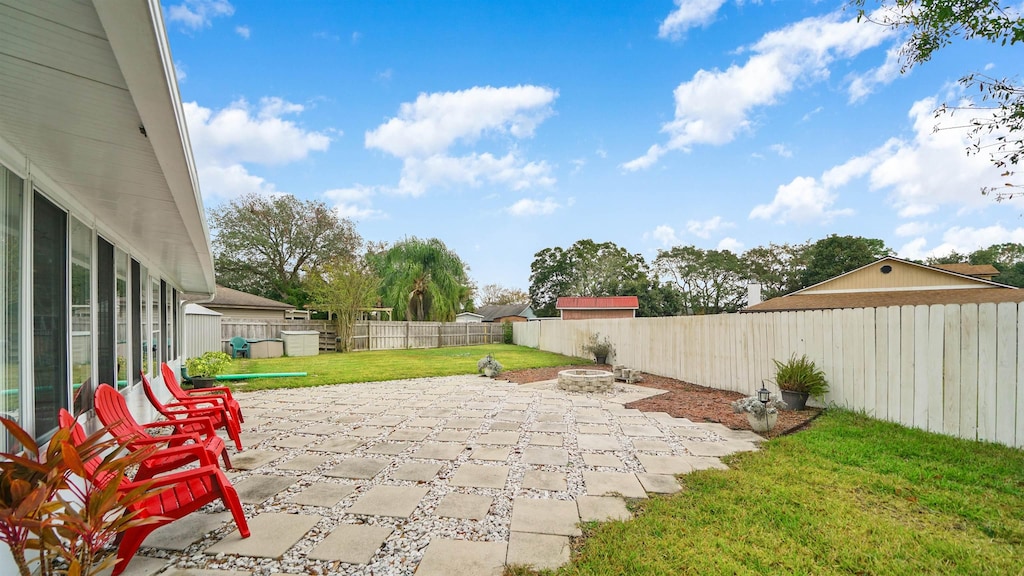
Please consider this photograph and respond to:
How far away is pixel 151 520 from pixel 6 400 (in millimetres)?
1442

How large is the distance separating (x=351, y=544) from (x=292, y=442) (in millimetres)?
2555

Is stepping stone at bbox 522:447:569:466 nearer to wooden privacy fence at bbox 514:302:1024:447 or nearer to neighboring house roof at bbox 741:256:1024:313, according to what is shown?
wooden privacy fence at bbox 514:302:1024:447

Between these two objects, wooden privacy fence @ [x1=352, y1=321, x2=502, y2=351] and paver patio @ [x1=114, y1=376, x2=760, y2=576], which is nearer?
paver patio @ [x1=114, y1=376, x2=760, y2=576]

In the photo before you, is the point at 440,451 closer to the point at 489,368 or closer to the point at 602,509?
the point at 602,509

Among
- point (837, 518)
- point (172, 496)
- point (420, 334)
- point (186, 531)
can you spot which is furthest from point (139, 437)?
point (420, 334)

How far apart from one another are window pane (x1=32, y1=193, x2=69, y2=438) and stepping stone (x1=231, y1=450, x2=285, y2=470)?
1384mm

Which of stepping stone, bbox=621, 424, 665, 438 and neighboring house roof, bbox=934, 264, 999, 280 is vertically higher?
neighboring house roof, bbox=934, 264, 999, 280

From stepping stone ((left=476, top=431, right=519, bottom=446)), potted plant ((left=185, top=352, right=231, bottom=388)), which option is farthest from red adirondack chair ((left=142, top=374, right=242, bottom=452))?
potted plant ((left=185, top=352, right=231, bottom=388))

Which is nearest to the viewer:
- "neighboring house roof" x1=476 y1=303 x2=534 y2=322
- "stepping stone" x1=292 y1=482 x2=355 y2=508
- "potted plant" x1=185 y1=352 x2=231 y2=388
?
"stepping stone" x1=292 y1=482 x2=355 y2=508

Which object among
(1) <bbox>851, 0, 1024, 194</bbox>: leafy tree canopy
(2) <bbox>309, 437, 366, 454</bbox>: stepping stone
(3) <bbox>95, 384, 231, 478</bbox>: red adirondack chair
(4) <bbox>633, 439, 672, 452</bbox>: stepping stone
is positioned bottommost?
(4) <bbox>633, 439, 672, 452</bbox>: stepping stone

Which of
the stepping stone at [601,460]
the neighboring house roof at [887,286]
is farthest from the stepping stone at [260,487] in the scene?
the neighboring house roof at [887,286]

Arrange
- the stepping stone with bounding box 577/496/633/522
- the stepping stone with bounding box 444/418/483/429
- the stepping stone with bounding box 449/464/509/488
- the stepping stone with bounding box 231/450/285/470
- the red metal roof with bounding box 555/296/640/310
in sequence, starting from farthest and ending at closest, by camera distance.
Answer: the red metal roof with bounding box 555/296/640/310 < the stepping stone with bounding box 444/418/483/429 < the stepping stone with bounding box 231/450/285/470 < the stepping stone with bounding box 449/464/509/488 < the stepping stone with bounding box 577/496/633/522

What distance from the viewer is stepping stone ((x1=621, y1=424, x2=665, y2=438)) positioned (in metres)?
4.95

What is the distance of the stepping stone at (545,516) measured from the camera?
2666 mm
